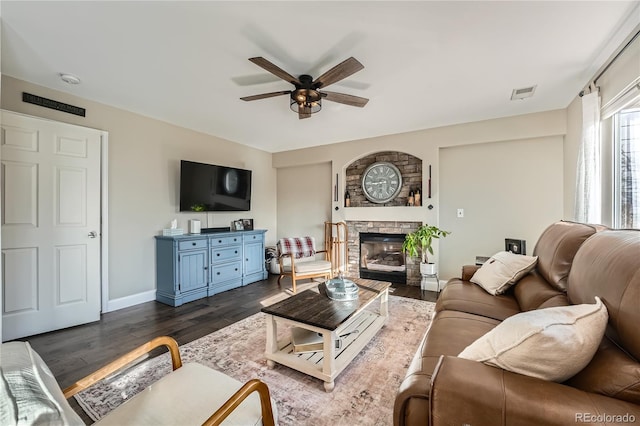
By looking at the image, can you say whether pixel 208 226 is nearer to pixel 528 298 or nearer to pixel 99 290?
pixel 99 290

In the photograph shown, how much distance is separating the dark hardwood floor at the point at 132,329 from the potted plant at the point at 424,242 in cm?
38

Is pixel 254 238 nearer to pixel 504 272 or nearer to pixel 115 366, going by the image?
pixel 115 366

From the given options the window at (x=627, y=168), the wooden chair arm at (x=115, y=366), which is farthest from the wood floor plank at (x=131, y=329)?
the window at (x=627, y=168)

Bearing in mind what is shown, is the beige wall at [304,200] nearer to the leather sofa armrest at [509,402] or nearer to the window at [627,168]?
the window at [627,168]

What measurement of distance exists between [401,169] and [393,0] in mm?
2902

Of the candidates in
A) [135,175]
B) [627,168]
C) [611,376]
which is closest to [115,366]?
[611,376]

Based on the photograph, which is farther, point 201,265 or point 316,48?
point 201,265

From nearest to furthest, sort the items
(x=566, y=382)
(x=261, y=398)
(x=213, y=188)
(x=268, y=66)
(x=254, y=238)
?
(x=566, y=382), (x=261, y=398), (x=268, y=66), (x=213, y=188), (x=254, y=238)

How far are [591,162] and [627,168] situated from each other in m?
0.26

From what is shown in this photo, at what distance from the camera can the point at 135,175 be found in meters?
3.39

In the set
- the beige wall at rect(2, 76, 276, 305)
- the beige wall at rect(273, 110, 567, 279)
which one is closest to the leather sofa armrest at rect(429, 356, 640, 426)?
the beige wall at rect(273, 110, 567, 279)

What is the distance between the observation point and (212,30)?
1.89 meters

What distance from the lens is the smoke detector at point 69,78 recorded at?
248cm

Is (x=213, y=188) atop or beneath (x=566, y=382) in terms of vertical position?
atop
